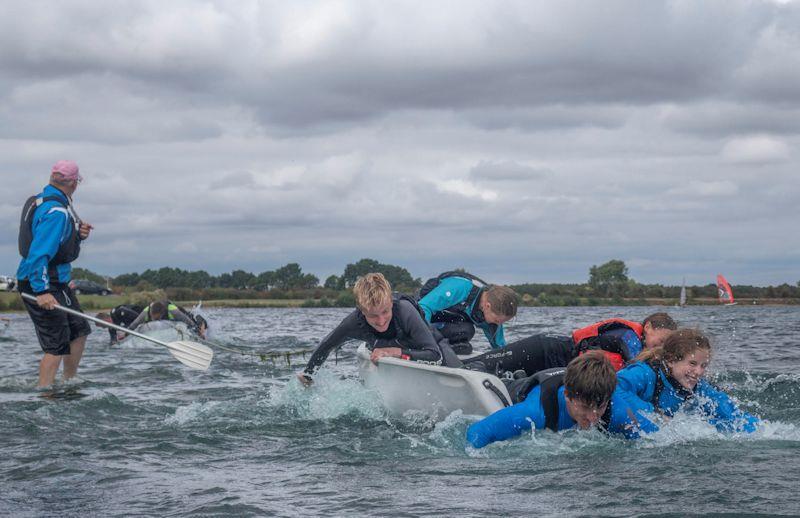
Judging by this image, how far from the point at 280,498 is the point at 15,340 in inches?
799

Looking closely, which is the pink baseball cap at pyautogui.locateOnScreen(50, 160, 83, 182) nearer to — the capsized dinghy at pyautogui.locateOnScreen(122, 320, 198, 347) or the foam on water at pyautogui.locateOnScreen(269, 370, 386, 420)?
the foam on water at pyautogui.locateOnScreen(269, 370, 386, 420)

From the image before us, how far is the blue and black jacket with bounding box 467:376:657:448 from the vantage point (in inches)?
248

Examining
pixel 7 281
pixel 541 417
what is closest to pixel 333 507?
pixel 541 417

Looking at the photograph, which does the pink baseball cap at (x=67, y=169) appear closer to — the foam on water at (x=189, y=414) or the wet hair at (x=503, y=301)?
the foam on water at (x=189, y=414)

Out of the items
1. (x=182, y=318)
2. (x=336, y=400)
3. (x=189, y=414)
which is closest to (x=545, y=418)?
(x=336, y=400)

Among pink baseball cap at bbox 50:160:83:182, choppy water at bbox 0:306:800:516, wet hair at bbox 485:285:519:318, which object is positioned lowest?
choppy water at bbox 0:306:800:516

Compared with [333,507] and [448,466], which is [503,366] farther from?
[333,507]

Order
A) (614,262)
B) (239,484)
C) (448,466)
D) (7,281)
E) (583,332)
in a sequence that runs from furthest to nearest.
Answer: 1. (614,262)
2. (7,281)
3. (583,332)
4. (448,466)
5. (239,484)

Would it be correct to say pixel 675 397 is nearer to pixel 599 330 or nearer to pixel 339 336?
pixel 599 330

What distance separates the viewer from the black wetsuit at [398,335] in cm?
800

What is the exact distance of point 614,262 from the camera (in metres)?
92.2

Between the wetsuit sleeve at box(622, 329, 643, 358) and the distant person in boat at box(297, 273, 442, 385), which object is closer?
the distant person in boat at box(297, 273, 442, 385)

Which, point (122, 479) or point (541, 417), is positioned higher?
point (541, 417)

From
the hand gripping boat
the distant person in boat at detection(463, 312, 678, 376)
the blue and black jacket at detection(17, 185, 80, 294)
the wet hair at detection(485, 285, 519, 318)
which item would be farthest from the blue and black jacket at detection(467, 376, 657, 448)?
the blue and black jacket at detection(17, 185, 80, 294)
